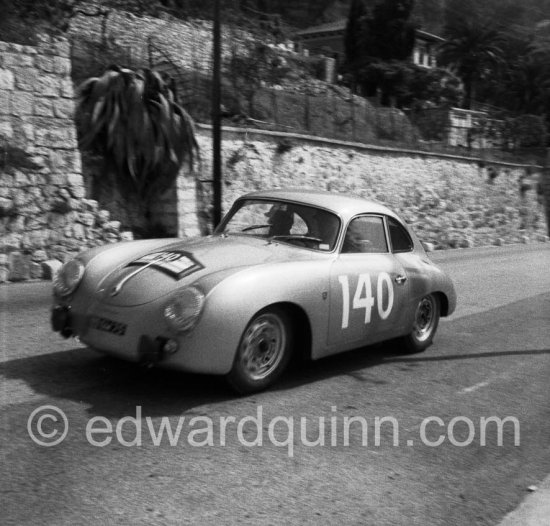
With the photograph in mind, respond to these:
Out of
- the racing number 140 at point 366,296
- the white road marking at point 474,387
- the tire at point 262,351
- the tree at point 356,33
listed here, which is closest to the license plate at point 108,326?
the tire at point 262,351

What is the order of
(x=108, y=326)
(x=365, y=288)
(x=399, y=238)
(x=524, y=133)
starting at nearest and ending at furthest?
(x=108, y=326) < (x=365, y=288) < (x=399, y=238) < (x=524, y=133)

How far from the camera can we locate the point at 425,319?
22.0 feet

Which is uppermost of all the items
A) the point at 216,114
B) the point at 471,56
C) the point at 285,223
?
the point at 471,56

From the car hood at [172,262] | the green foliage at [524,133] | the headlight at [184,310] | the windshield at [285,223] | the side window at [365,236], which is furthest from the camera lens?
the green foliage at [524,133]

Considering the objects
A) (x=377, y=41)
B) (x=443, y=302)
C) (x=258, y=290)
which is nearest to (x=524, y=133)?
(x=377, y=41)

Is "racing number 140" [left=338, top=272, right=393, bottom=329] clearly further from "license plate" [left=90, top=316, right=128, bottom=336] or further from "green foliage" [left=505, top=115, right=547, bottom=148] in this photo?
"green foliage" [left=505, top=115, right=547, bottom=148]

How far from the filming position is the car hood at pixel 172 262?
4.71 metres

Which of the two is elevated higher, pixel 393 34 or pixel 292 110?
pixel 393 34

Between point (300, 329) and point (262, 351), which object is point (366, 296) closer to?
point (300, 329)

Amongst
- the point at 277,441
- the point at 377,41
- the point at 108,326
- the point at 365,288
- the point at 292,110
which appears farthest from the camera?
the point at 377,41

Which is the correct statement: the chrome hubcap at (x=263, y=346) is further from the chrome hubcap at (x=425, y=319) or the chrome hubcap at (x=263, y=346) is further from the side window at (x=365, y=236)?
the chrome hubcap at (x=425, y=319)

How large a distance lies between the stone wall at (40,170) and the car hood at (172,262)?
597 centimetres

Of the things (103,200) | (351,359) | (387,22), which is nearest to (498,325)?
(351,359)

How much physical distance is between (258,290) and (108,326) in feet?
3.25
